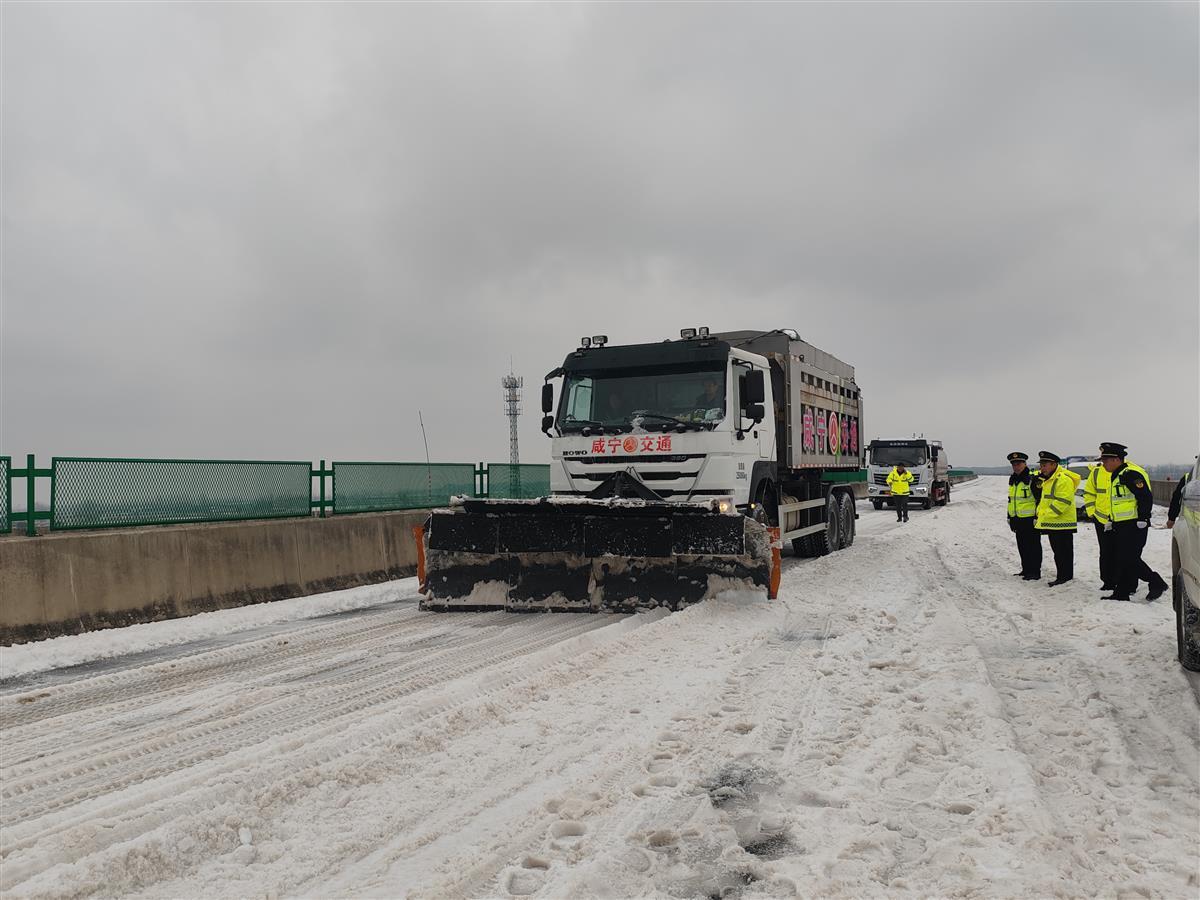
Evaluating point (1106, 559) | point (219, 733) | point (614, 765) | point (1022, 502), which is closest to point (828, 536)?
point (1022, 502)

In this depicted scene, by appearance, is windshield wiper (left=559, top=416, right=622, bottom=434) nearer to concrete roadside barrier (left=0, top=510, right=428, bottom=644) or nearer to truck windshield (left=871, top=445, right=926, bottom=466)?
concrete roadside barrier (left=0, top=510, right=428, bottom=644)

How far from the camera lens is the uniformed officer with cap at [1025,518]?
10719mm

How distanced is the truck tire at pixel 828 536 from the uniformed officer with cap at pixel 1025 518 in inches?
134

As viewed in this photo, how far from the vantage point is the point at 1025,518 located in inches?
426

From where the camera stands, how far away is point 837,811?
3408 mm

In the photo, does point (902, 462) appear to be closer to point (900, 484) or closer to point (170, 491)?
point (900, 484)

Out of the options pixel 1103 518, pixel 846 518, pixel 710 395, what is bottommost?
pixel 846 518

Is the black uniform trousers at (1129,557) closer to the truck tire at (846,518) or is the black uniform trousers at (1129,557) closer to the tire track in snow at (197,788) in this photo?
the truck tire at (846,518)

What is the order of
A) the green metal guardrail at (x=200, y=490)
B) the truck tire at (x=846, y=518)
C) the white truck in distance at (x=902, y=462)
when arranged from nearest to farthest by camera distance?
the green metal guardrail at (x=200, y=490)
the truck tire at (x=846, y=518)
the white truck in distance at (x=902, y=462)

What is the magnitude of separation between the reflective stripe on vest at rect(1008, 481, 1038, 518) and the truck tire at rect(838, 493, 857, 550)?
4.18 m

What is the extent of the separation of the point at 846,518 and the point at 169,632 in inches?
461

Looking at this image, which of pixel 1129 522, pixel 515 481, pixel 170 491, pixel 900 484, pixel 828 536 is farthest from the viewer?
pixel 900 484

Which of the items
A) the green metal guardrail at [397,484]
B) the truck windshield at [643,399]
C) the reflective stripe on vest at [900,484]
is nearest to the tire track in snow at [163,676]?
the truck windshield at [643,399]

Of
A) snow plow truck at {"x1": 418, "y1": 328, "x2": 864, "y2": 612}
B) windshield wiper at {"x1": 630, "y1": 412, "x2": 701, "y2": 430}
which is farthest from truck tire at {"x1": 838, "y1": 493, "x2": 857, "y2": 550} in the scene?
windshield wiper at {"x1": 630, "y1": 412, "x2": 701, "y2": 430}
